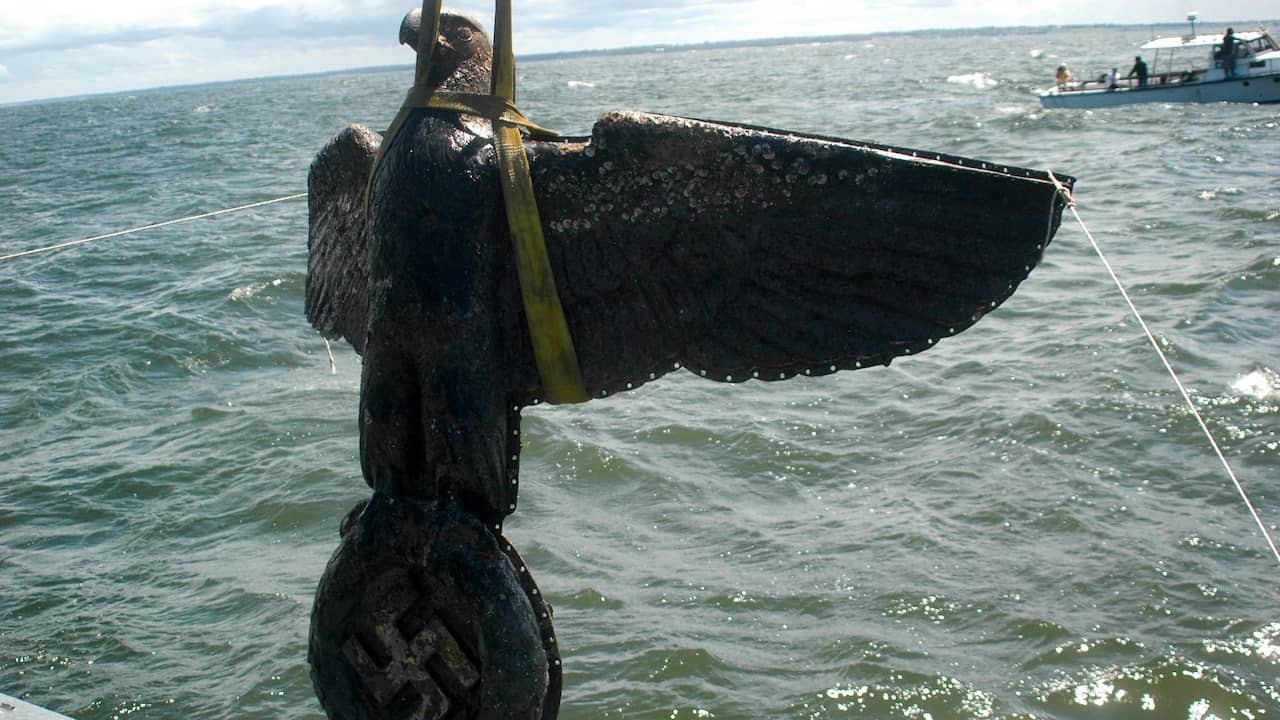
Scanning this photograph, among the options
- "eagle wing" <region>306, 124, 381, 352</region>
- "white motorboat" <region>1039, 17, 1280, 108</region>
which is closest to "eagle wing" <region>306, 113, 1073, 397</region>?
"eagle wing" <region>306, 124, 381, 352</region>

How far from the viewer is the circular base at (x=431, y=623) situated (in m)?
2.82

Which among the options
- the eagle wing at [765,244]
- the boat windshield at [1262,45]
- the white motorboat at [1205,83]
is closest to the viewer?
the eagle wing at [765,244]

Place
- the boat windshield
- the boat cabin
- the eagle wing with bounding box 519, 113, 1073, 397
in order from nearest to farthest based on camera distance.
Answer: the eagle wing with bounding box 519, 113, 1073, 397 → the boat cabin → the boat windshield

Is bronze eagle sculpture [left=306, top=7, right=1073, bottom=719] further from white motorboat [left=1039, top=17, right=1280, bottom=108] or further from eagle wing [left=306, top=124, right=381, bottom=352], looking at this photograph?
white motorboat [left=1039, top=17, right=1280, bottom=108]

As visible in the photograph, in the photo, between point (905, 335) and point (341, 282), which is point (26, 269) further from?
point (905, 335)

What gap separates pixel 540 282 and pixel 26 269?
1675cm

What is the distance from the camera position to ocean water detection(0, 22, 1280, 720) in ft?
21.1

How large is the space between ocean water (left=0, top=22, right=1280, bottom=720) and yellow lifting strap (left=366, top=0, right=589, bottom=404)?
12.3 ft

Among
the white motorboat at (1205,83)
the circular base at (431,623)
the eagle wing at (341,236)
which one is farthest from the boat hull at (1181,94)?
the circular base at (431,623)

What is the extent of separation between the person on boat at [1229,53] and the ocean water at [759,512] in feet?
65.9

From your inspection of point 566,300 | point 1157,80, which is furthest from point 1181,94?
point 566,300

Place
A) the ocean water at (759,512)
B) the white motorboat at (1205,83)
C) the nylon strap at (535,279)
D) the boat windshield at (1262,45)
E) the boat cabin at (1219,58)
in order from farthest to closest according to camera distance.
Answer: the boat windshield at (1262,45), the white motorboat at (1205,83), the boat cabin at (1219,58), the ocean water at (759,512), the nylon strap at (535,279)

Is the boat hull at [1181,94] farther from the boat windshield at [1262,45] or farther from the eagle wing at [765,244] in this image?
the eagle wing at [765,244]

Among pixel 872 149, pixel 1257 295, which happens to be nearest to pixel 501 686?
pixel 872 149
